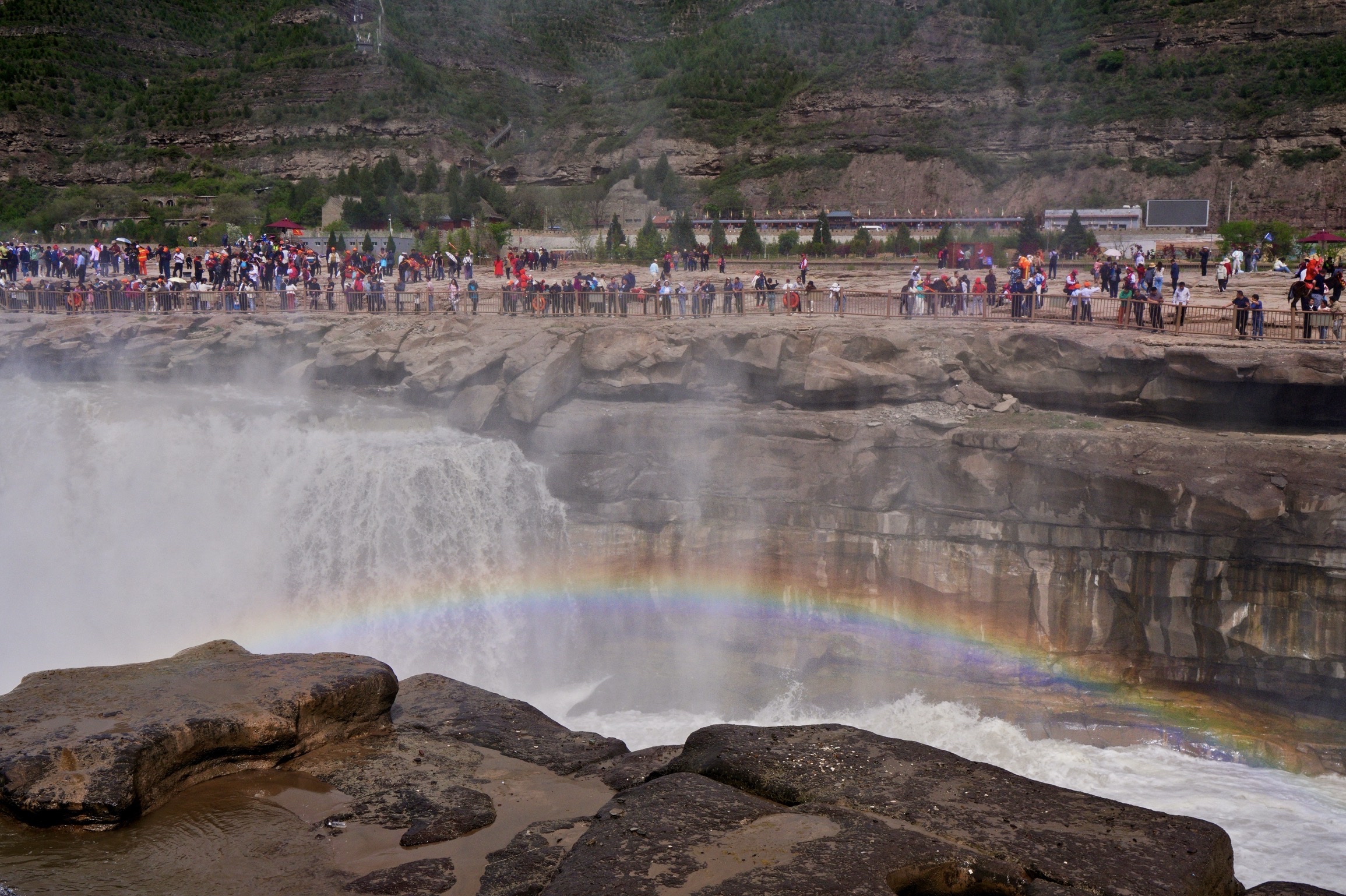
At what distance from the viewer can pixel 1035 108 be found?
270 ft

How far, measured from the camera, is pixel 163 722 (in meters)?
10.6

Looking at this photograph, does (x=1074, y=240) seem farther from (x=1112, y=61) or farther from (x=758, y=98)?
(x=758, y=98)

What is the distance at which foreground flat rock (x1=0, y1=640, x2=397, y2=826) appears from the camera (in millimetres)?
9742

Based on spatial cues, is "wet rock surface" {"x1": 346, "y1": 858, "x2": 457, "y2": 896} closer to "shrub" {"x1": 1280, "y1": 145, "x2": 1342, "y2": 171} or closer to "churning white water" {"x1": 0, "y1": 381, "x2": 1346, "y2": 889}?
"churning white water" {"x1": 0, "y1": 381, "x2": 1346, "y2": 889}

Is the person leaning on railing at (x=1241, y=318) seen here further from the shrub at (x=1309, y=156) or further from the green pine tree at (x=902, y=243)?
the shrub at (x=1309, y=156)

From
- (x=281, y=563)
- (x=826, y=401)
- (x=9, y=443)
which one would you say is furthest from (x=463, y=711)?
(x=9, y=443)

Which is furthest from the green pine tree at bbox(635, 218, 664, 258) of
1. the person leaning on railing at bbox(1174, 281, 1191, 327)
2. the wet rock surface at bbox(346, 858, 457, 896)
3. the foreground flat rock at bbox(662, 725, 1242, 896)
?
the wet rock surface at bbox(346, 858, 457, 896)

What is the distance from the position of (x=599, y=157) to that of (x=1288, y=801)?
81.2m

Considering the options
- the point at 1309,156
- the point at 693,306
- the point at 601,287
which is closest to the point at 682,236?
the point at 601,287

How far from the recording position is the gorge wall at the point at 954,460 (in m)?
20.6

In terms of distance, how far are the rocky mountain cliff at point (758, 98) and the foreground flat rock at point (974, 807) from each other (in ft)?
224

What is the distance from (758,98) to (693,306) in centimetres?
7079

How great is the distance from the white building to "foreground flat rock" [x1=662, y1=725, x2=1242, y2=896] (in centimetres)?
5527

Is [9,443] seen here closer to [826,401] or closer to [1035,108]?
[826,401]
